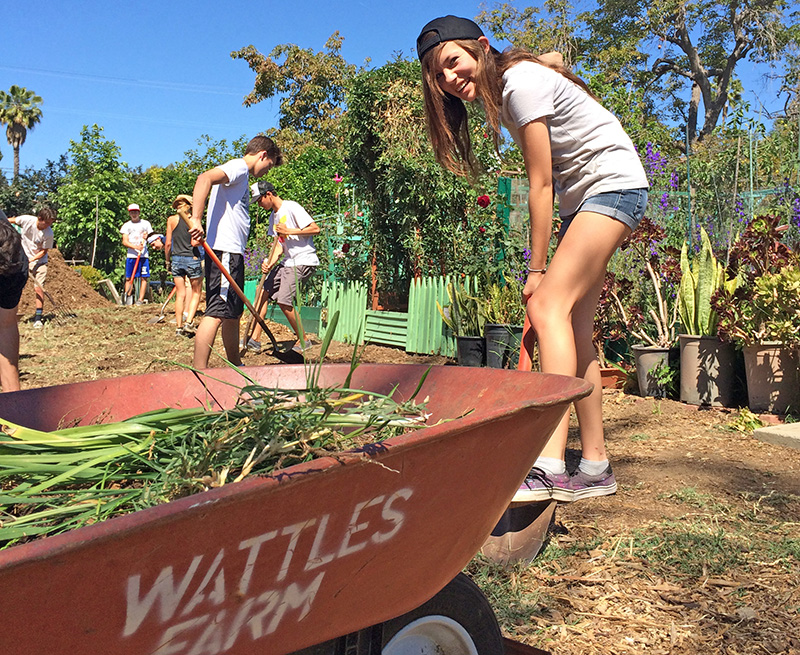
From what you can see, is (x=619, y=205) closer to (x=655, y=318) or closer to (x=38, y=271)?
(x=655, y=318)

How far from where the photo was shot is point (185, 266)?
1011 cm

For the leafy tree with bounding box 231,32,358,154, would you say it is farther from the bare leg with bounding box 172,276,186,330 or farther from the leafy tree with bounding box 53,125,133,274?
the bare leg with bounding box 172,276,186,330

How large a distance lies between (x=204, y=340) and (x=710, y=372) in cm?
318

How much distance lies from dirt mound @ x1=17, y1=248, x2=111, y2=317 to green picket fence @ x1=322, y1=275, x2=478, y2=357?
6973 millimetres

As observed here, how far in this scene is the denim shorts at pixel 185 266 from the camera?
33.0ft

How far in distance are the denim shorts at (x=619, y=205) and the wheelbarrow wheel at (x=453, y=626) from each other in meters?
1.31

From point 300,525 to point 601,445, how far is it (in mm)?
1628

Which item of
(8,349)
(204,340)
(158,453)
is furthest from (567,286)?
(8,349)

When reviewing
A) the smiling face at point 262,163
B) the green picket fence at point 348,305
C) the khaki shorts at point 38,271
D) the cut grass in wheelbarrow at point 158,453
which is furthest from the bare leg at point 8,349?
the khaki shorts at point 38,271

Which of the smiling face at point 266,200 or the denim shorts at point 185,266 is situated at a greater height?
the smiling face at point 266,200

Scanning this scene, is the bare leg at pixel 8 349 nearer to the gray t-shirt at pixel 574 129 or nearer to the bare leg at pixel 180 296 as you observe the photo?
the gray t-shirt at pixel 574 129

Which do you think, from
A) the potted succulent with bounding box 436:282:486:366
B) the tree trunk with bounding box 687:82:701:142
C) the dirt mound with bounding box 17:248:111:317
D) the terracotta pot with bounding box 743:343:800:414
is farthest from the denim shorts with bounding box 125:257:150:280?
the tree trunk with bounding box 687:82:701:142

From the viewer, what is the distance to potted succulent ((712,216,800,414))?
13.6 ft

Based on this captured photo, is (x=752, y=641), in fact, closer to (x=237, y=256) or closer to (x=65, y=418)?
(x=65, y=418)
